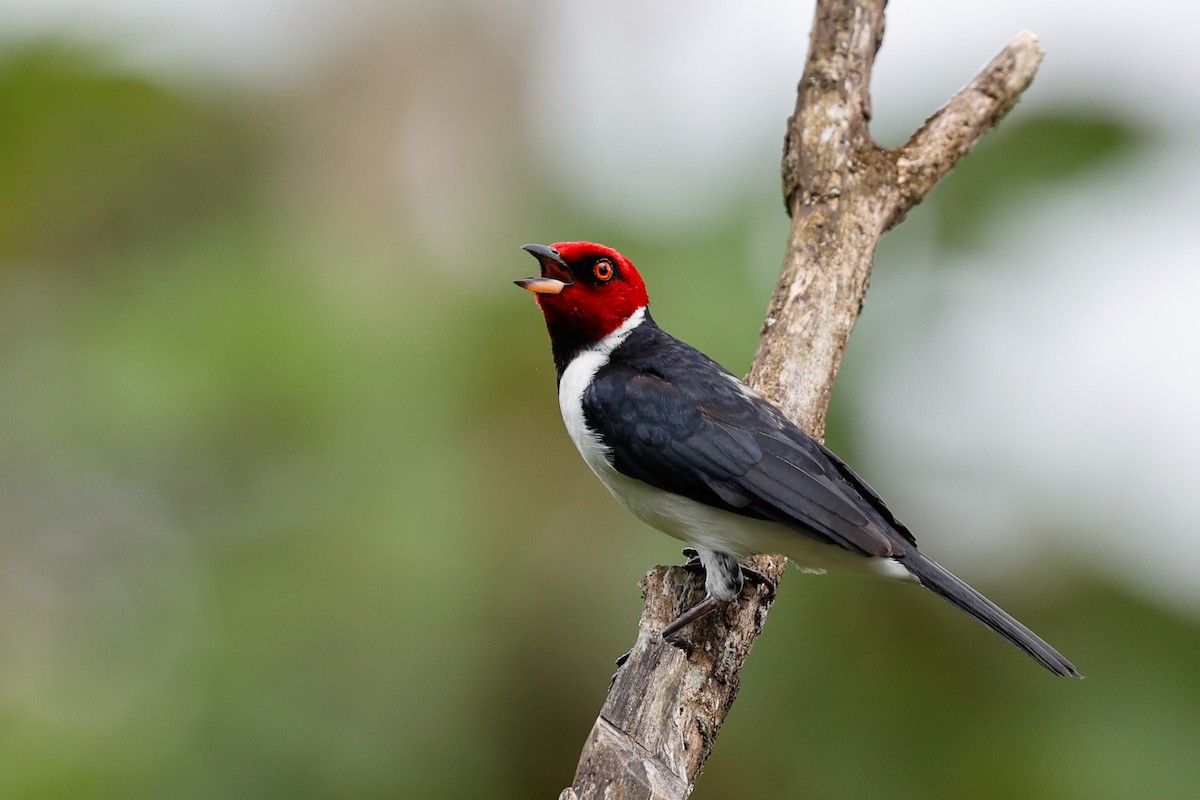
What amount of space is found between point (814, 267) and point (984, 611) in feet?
4.46

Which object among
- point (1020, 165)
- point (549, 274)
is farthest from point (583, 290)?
point (1020, 165)

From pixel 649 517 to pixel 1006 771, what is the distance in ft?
9.21

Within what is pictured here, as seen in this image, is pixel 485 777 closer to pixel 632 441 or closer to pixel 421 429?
pixel 421 429

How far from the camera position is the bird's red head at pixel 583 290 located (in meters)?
4.06

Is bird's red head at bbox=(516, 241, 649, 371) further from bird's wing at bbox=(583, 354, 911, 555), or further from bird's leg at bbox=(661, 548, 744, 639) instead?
bird's leg at bbox=(661, 548, 744, 639)

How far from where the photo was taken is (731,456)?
3.50m

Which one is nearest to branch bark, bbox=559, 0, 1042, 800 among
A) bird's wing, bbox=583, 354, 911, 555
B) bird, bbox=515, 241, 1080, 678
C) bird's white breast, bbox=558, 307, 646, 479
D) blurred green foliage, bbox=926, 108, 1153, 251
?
bird, bbox=515, 241, 1080, 678

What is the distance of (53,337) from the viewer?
6.77 m

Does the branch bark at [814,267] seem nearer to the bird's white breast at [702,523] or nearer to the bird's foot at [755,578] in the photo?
the bird's foot at [755,578]

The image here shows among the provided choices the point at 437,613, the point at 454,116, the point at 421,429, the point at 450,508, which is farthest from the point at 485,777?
the point at 454,116

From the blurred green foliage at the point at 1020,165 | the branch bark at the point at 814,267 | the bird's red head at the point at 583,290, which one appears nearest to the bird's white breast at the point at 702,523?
the branch bark at the point at 814,267

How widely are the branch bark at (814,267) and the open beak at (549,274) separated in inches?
27.5

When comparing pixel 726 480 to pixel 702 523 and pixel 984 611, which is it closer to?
pixel 702 523

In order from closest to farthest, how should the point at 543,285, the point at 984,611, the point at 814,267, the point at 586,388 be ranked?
the point at 984,611 < the point at 586,388 < the point at 543,285 < the point at 814,267
